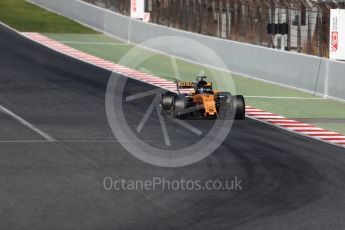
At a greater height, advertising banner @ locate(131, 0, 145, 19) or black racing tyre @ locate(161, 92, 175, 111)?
advertising banner @ locate(131, 0, 145, 19)

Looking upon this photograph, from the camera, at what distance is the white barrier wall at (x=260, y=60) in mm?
31141

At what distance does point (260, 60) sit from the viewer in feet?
116

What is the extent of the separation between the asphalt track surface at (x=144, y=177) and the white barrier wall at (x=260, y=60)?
679 centimetres

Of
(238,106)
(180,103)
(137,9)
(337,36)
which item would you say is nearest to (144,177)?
(180,103)

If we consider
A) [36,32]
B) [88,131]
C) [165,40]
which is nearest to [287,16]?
[165,40]

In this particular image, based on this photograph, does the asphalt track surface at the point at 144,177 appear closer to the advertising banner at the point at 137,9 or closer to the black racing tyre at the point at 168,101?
the black racing tyre at the point at 168,101

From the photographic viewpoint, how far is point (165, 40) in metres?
43.6

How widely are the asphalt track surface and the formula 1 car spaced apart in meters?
0.59

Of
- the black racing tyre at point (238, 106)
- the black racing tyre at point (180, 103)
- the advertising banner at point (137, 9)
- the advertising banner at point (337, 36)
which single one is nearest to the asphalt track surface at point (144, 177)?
the black racing tyre at point (238, 106)

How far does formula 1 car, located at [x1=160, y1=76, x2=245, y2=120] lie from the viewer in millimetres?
23953

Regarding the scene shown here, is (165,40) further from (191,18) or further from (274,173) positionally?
(274,173)

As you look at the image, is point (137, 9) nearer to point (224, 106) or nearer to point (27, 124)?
point (224, 106)

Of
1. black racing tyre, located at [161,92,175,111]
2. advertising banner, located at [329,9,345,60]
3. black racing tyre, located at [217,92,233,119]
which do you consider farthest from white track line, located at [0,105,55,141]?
advertising banner, located at [329,9,345,60]

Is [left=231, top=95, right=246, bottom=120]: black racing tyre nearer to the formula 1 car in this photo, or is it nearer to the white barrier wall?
the formula 1 car
